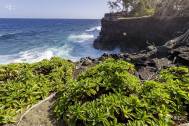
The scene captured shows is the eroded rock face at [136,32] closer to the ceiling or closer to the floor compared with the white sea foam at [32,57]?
closer to the ceiling

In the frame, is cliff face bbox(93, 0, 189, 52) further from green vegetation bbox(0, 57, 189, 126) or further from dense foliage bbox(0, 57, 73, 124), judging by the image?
dense foliage bbox(0, 57, 73, 124)

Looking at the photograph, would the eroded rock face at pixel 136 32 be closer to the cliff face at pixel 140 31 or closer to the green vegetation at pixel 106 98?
the cliff face at pixel 140 31

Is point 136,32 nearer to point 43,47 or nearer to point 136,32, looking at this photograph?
point 136,32

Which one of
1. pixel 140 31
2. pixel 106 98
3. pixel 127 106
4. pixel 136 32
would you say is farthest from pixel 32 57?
pixel 140 31

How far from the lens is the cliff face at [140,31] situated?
50.1ft

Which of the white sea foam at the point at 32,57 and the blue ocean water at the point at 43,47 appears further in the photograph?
the blue ocean water at the point at 43,47

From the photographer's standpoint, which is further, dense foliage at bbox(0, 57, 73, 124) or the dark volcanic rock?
the dark volcanic rock

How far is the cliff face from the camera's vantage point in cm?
1527

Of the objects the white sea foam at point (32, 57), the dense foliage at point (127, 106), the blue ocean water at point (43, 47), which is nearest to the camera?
the dense foliage at point (127, 106)

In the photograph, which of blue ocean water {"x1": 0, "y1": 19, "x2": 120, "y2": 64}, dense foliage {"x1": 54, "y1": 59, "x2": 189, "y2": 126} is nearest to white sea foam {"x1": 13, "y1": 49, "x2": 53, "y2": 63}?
blue ocean water {"x1": 0, "y1": 19, "x2": 120, "y2": 64}

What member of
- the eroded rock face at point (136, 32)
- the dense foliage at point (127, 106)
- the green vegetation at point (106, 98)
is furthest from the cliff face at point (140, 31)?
the dense foliage at point (127, 106)

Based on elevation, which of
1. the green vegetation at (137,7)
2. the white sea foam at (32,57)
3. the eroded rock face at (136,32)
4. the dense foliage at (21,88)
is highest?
the green vegetation at (137,7)

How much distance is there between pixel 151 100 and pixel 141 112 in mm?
440

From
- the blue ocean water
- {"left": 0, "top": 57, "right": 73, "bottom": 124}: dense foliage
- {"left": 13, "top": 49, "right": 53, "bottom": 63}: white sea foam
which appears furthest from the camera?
the blue ocean water
